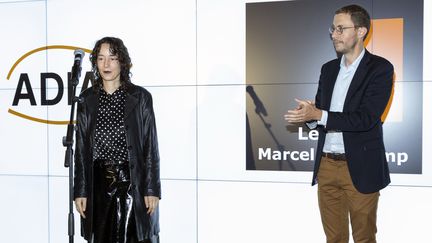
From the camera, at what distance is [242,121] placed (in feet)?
12.6

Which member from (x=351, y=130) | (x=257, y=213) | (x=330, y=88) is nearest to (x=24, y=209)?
(x=257, y=213)

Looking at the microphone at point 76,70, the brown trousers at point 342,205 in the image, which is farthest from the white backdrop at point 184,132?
the microphone at point 76,70

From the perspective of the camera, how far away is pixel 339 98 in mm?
2844

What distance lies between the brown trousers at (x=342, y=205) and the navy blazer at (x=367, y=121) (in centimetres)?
7

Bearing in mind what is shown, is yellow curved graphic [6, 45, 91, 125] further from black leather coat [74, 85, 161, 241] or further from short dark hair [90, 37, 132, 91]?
black leather coat [74, 85, 161, 241]

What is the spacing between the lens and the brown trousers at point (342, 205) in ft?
8.93

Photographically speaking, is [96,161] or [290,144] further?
[290,144]

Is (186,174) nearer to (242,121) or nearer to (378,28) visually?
(242,121)

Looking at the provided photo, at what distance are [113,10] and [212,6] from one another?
0.92m

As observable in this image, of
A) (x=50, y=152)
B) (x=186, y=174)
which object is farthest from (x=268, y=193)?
(x=50, y=152)

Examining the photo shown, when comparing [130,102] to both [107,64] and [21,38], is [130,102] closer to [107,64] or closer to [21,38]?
[107,64]

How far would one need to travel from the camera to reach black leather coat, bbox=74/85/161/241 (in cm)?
291

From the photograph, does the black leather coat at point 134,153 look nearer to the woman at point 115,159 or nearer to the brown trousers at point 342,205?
the woman at point 115,159

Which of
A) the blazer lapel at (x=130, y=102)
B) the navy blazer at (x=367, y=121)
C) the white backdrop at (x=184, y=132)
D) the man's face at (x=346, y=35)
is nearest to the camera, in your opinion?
the navy blazer at (x=367, y=121)
